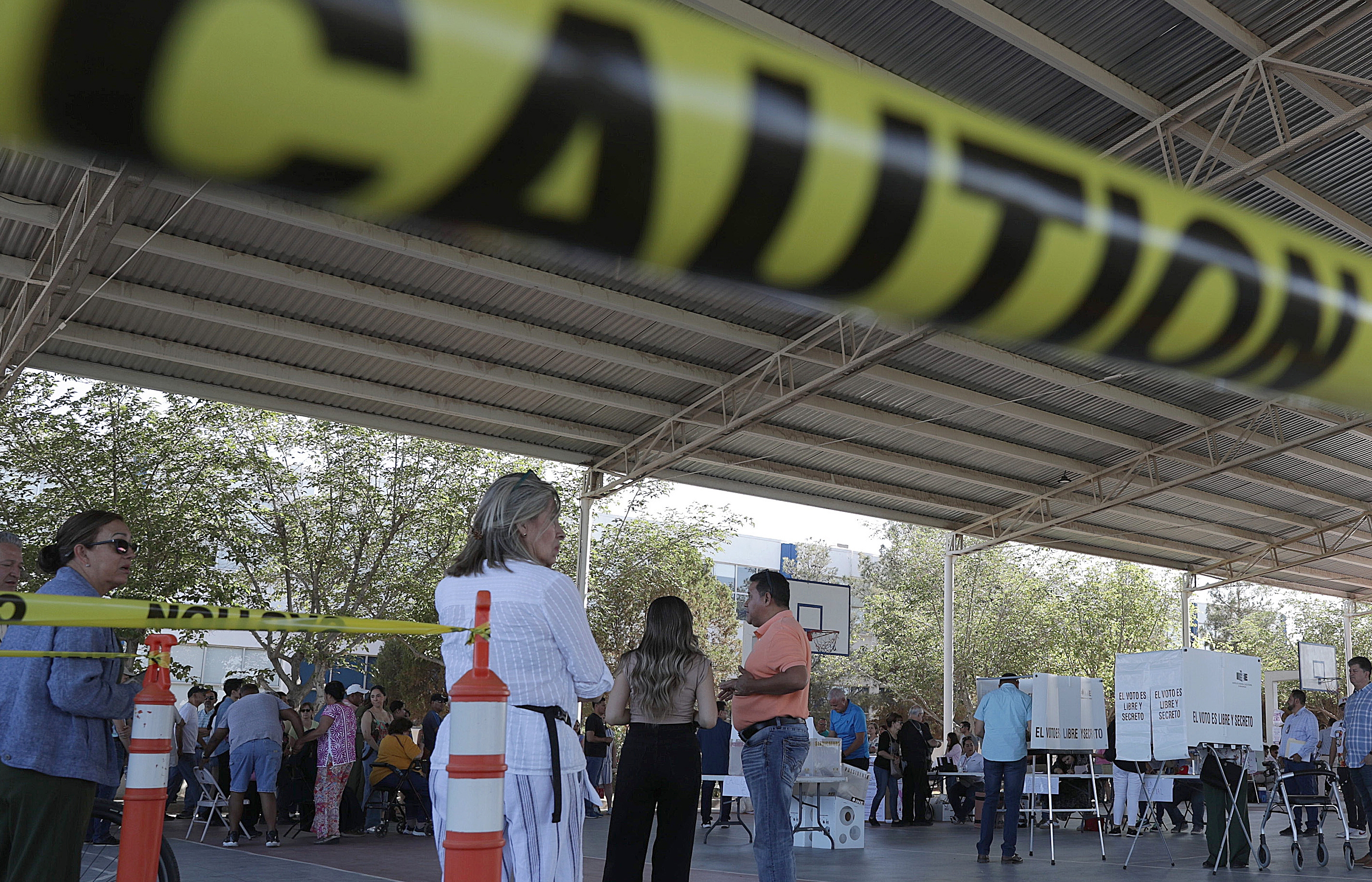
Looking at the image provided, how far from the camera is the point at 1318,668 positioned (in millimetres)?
25703

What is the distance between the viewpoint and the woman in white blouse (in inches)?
101

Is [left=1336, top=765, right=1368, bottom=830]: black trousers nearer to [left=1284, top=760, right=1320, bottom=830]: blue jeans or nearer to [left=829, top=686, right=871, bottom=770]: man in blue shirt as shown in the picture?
[left=1284, top=760, right=1320, bottom=830]: blue jeans

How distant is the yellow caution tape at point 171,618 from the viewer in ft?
→ 7.25

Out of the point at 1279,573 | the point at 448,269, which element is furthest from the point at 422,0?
the point at 1279,573

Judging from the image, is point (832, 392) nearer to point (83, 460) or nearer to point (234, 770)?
point (234, 770)

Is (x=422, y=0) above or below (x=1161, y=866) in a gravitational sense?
above

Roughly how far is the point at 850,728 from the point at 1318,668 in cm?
1890

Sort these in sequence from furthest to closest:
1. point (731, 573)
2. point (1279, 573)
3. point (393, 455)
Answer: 1. point (731, 573)
2. point (1279, 573)
3. point (393, 455)

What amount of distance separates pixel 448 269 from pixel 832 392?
6.11 m

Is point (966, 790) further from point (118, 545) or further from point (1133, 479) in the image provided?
point (118, 545)

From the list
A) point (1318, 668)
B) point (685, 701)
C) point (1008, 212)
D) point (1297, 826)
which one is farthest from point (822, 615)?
point (1008, 212)

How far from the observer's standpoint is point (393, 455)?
19.4 m

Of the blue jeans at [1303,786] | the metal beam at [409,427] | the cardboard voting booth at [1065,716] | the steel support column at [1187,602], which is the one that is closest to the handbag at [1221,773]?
the cardboard voting booth at [1065,716]

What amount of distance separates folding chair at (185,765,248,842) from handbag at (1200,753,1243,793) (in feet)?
26.7
